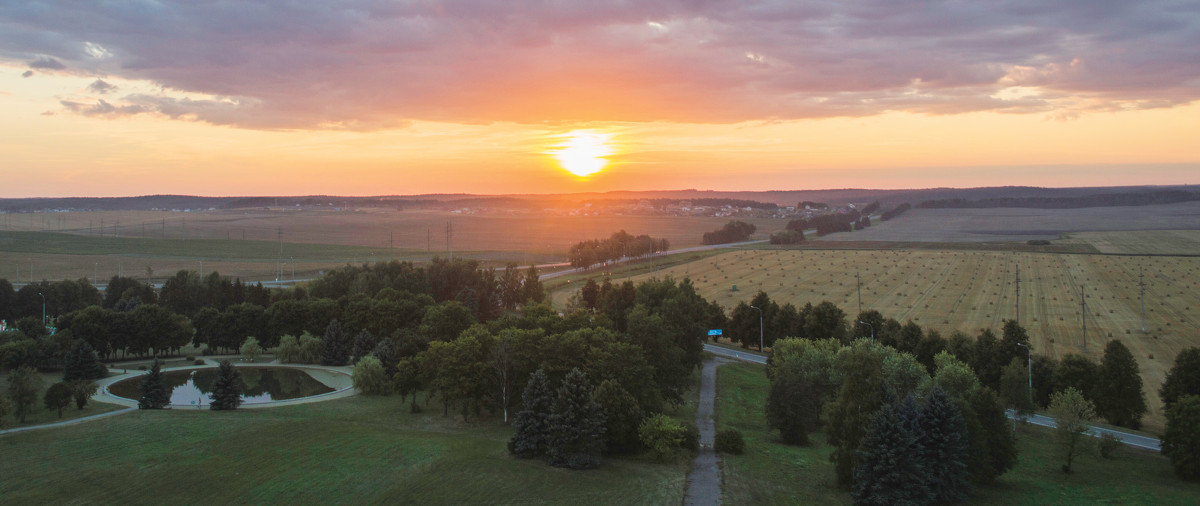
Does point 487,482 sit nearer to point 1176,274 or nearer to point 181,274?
point 181,274

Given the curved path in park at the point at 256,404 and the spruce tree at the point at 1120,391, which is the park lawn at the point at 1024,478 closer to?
the spruce tree at the point at 1120,391

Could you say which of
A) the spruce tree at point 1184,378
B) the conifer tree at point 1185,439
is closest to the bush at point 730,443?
the conifer tree at point 1185,439

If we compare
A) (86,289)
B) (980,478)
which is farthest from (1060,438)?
(86,289)

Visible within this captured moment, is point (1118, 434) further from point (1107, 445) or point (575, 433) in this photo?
point (575, 433)

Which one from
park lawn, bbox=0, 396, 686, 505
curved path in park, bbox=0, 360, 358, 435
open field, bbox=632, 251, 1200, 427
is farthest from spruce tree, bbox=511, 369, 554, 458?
open field, bbox=632, 251, 1200, 427

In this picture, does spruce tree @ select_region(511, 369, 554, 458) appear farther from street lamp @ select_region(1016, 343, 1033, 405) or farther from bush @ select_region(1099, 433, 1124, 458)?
street lamp @ select_region(1016, 343, 1033, 405)

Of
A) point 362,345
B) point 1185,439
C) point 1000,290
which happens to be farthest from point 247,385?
point 1000,290
